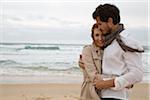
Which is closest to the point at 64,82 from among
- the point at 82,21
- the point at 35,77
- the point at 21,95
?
the point at 35,77

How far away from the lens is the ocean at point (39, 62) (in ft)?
27.3

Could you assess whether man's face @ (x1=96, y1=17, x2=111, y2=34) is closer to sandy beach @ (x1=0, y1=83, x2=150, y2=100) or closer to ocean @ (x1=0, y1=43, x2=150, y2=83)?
sandy beach @ (x1=0, y1=83, x2=150, y2=100)

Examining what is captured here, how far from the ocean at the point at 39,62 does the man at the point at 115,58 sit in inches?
232

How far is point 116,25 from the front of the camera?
1.67 m

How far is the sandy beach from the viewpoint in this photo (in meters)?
6.00

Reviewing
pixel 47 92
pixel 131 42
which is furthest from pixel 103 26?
pixel 47 92

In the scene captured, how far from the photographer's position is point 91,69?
1.69 meters

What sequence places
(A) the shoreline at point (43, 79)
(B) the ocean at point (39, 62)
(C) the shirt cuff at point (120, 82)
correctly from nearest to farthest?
(C) the shirt cuff at point (120, 82)
(A) the shoreline at point (43, 79)
(B) the ocean at point (39, 62)

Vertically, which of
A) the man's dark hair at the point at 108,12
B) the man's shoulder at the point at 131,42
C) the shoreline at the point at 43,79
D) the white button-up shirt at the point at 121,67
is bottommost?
the shoreline at the point at 43,79

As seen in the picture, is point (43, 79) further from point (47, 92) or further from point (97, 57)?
point (97, 57)

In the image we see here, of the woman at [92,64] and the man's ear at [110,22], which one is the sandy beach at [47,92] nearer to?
the woman at [92,64]

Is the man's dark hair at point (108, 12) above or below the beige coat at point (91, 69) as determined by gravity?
above

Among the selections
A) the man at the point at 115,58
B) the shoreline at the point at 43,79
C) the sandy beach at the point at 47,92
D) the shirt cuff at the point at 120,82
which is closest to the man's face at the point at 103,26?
the man at the point at 115,58

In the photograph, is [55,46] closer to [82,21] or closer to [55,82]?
[82,21]
